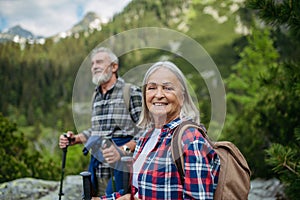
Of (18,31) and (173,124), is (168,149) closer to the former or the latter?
(173,124)

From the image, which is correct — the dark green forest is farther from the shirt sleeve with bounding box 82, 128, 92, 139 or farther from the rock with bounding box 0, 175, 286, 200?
the shirt sleeve with bounding box 82, 128, 92, 139

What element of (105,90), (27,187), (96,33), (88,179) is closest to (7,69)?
(96,33)

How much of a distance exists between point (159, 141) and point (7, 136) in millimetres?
3372

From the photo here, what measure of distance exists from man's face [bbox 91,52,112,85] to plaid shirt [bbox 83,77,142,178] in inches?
3.9

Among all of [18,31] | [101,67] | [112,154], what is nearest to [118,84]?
[101,67]

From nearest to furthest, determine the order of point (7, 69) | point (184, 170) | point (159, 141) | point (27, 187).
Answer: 1. point (184, 170)
2. point (159, 141)
3. point (27, 187)
4. point (7, 69)

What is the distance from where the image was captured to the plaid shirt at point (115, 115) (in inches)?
104

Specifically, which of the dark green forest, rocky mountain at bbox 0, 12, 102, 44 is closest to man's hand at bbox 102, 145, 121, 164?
the dark green forest

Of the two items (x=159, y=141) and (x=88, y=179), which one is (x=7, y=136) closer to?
(x=88, y=179)

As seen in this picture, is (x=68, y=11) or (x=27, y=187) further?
(x=68, y=11)

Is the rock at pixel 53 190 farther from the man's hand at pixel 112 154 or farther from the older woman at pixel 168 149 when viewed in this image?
the older woman at pixel 168 149

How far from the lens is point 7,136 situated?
439 centimetres

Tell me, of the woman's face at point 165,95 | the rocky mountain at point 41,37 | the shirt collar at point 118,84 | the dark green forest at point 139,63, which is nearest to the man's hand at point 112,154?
the woman's face at point 165,95

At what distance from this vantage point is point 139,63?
788cm
